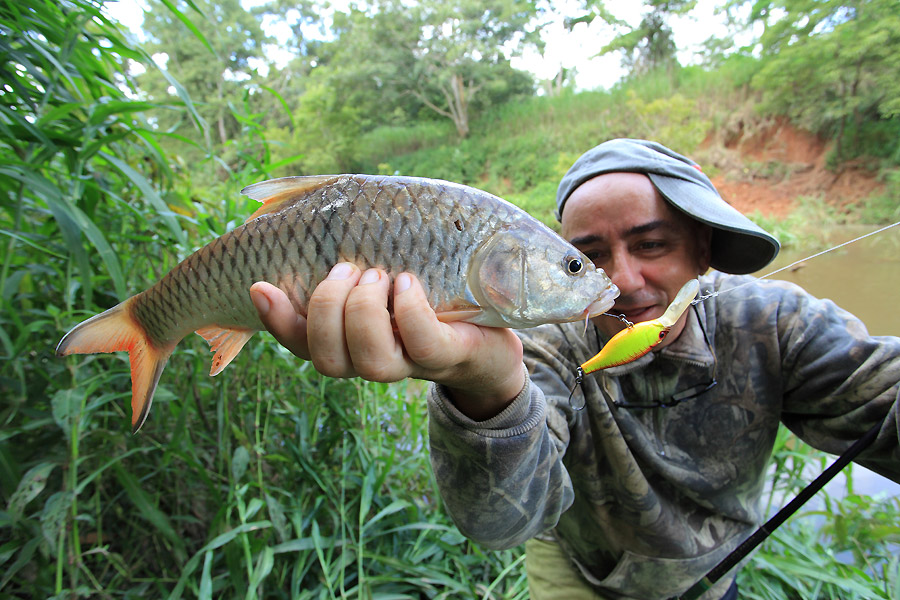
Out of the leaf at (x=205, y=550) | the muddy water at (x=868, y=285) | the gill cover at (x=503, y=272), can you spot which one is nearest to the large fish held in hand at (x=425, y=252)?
the gill cover at (x=503, y=272)

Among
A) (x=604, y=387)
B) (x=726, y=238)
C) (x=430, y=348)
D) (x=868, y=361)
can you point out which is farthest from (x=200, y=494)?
(x=868, y=361)

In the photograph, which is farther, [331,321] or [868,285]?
[868,285]

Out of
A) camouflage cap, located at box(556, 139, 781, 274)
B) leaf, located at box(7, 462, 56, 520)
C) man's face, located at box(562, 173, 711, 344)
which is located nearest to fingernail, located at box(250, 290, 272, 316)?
leaf, located at box(7, 462, 56, 520)

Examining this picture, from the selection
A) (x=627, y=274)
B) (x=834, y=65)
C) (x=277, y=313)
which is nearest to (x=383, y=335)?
(x=277, y=313)

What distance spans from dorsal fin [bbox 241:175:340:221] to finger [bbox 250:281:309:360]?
21 cm

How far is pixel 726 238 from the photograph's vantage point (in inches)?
69.6

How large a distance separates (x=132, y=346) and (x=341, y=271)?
661 mm

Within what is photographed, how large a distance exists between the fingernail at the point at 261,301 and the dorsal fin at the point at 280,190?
211mm

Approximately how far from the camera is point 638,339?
3.38ft

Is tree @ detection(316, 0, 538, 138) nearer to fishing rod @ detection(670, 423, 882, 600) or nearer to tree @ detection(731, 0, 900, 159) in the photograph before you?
tree @ detection(731, 0, 900, 159)

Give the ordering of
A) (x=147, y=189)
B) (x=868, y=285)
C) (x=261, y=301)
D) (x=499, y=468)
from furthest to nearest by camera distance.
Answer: (x=868, y=285) → (x=147, y=189) → (x=499, y=468) → (x=261, y=301)

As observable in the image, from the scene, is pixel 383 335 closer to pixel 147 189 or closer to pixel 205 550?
pixel 147 189

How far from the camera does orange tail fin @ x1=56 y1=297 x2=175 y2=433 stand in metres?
1.09

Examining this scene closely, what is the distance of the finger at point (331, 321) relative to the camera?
93 cm
